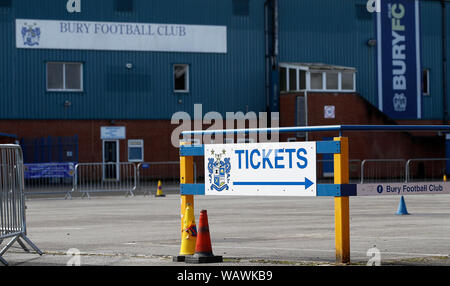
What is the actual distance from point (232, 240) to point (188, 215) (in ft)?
9.28

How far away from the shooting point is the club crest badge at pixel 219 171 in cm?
1117

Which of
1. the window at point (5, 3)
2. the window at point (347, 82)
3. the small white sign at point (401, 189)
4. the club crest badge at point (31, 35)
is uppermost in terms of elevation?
the window at point (5, 3)

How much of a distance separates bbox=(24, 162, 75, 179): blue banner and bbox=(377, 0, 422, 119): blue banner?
74.1ft

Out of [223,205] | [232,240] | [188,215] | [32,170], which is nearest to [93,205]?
[223,205]

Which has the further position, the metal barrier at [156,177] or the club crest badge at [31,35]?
the club crest badge at [31,35]

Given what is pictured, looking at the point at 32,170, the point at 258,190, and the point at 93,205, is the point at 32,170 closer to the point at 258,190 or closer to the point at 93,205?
the point at 93,205

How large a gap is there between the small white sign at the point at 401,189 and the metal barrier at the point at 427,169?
30.0 meters

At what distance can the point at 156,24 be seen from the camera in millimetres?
43156

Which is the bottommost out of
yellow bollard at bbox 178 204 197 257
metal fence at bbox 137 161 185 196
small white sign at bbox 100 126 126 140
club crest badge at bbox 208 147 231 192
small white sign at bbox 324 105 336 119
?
metal fence at bbox 137 161 185 196

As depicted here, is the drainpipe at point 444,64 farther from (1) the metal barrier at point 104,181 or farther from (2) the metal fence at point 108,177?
(1) the metal barrier at point 104,181

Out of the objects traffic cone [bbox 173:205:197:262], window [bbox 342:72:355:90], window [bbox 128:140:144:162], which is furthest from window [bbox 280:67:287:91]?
traffic cone [bbox 173:205:197:262]

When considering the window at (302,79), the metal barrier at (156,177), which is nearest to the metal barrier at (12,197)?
the metal barrier at (156,177)

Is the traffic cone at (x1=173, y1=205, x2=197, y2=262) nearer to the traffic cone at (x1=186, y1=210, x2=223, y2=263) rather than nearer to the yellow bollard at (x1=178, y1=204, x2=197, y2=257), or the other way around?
the yellow bollard at (x1=178, y1=204, x2=197, y2=257)

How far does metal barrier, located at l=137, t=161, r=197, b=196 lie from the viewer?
32469 mm
